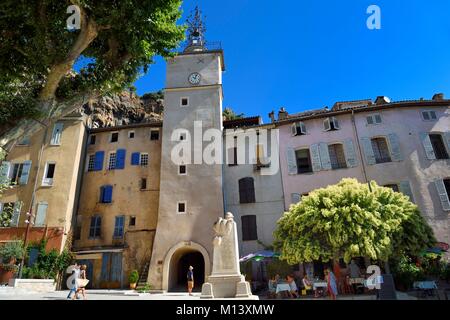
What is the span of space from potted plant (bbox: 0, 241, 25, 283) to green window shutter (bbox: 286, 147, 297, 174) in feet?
64.8

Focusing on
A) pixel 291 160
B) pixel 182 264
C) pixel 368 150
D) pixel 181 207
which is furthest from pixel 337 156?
pixel 182 264

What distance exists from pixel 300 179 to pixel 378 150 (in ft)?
20.1

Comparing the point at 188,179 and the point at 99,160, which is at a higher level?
the point at 99,160

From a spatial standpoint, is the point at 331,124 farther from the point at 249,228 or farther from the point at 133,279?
the point at 133,279

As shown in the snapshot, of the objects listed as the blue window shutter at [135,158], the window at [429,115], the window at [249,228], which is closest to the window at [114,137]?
the blue window shutter at [135,158]

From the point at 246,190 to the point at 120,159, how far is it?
11073 mm

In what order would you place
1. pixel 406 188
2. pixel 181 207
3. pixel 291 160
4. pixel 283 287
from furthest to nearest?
A: 1. pixel 291 160
2. pixel 181 207
3. pixel 406 188
4. pixel 283 287

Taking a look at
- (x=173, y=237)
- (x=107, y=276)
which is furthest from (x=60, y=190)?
(x=173, y=237)

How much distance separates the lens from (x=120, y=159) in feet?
83.7

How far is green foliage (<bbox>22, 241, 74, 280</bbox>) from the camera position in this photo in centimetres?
2023

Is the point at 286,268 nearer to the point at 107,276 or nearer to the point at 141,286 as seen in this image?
the point at 141,286

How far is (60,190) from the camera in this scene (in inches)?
914

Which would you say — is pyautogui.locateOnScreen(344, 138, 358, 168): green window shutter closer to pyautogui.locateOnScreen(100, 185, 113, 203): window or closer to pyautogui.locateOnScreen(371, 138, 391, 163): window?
pyautogui.locateOnScreen(371, 138, 391, 163): window

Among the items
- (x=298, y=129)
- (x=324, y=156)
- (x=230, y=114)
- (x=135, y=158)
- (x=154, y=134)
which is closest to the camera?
(x=324, y=156)
